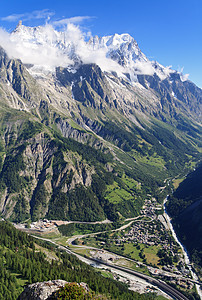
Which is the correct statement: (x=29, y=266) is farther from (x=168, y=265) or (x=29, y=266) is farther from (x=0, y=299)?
(x=168, y=265)

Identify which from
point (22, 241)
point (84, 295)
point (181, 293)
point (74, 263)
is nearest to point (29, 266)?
point (22, 241)

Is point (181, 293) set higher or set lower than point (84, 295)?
lower

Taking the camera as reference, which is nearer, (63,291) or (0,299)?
(63,291)

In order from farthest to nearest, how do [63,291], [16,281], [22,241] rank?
[22,241]
[16,281]
[63,291]

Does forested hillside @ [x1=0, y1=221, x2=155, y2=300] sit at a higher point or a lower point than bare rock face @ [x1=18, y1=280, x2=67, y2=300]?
lower

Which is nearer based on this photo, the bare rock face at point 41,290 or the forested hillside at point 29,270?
the bare rock face at point 41,290

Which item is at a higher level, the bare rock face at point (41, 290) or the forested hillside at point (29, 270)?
the bare rock face at point (41, 290)

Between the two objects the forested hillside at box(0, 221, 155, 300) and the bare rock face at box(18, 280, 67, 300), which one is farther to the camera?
the forested hillside at box(0, 221, 155, 300)

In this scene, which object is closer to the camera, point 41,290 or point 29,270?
point 41,290
